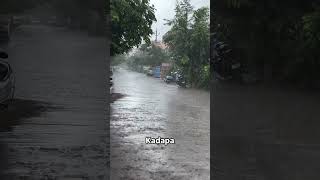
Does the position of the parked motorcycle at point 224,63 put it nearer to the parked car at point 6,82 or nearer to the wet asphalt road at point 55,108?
the wet asphalt road at point 55,108

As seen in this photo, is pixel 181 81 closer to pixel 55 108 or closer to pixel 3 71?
pixel 55 108

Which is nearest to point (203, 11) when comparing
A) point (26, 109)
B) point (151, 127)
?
point (26, 109)

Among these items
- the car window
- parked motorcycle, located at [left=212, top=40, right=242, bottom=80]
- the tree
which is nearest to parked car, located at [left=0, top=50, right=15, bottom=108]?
the car window

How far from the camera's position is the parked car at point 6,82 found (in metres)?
4.03

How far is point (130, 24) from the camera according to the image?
5910 mm

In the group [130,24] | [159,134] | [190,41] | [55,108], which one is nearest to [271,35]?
[190,41]

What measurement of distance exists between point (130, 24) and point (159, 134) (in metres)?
2.23

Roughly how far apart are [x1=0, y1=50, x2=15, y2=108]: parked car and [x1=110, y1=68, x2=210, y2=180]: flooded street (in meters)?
1.41

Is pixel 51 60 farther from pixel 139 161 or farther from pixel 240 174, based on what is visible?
pixel 240 174

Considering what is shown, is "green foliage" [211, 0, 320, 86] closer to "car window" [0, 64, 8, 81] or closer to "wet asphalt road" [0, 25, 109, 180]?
"wet asphalt road" [0, 25, 109, 180]

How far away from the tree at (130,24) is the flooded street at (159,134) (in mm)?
906

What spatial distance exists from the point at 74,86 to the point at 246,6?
191cm

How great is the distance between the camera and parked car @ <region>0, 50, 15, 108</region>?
403cm

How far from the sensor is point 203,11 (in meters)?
5.00
